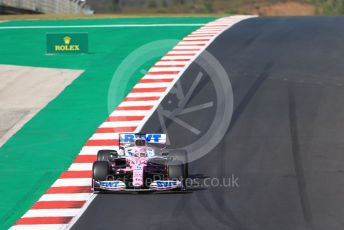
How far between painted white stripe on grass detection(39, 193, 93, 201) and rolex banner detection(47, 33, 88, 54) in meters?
15.4

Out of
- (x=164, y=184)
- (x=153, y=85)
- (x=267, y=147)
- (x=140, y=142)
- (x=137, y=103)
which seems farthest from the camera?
(x=153, y=85)

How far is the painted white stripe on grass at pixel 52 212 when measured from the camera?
15928 millimetres

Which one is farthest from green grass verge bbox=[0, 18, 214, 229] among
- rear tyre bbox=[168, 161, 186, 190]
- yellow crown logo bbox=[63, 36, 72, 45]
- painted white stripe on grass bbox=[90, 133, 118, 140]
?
rear tyre bbox=[168, 161, 186, 190]

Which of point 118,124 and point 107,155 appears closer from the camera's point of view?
point 107,155

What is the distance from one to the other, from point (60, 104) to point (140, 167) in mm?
9092

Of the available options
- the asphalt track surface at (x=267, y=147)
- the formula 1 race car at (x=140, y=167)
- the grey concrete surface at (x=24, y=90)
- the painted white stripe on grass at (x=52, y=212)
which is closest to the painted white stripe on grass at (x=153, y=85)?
the asphalt track surface at (x=267, y=147)

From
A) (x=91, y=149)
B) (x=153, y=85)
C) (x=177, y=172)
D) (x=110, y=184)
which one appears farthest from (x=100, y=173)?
(x=153, y=85)

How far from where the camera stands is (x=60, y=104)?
25.6m

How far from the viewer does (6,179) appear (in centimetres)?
1880

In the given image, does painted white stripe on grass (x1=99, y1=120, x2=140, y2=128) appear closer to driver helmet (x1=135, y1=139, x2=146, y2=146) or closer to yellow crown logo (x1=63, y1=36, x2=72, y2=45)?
driver helmet (x1=135, y1=139, x2=146, y2=146)

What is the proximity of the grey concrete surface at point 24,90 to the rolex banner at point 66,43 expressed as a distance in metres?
1.88

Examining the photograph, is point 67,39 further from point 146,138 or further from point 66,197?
point 66,197

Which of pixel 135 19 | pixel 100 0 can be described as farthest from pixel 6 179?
pixel 100 0

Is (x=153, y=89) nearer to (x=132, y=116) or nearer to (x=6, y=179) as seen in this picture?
(x=132, y=116)
